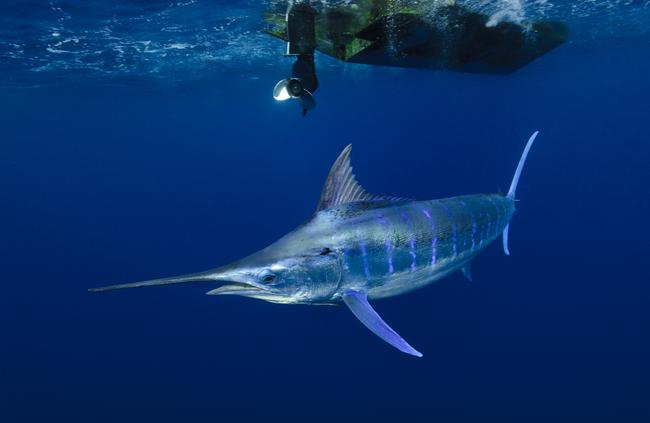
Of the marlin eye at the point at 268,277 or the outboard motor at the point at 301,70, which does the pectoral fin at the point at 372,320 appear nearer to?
the marlin eye at the point at 268,277

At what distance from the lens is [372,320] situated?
103 inches

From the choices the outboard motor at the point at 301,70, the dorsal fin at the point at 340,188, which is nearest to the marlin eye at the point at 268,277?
the dorsal fin at the point at 340,188

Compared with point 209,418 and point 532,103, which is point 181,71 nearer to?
point 209,418

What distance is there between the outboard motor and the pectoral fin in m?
2.65

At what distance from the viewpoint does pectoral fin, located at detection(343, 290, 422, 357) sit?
238 cm

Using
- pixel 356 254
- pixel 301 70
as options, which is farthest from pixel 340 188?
pixel 301 70

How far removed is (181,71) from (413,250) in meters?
17.7

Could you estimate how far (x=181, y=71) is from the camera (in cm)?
1802

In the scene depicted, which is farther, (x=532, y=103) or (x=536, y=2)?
(x=532, y=103)

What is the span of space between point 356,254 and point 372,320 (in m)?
0.53

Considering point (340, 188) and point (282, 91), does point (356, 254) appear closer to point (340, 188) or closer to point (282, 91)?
point (340, 188)

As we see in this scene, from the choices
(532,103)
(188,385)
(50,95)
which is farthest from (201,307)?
(532,103)

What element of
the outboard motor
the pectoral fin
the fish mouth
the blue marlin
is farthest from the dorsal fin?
the outboard motor

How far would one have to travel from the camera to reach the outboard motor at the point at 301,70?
4664 mm
